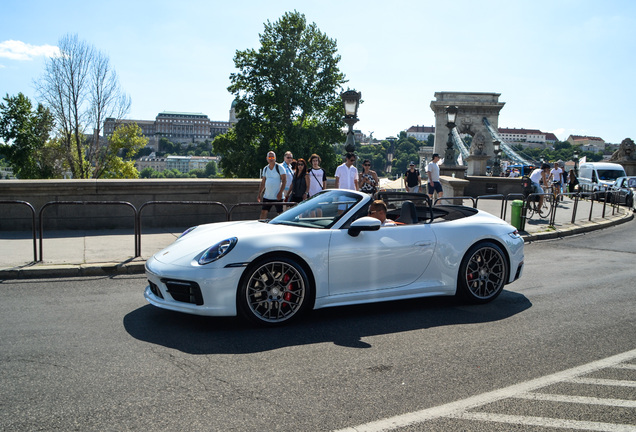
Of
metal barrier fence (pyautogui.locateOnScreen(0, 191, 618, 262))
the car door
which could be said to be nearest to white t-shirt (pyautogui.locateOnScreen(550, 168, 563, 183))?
metal barrier fence (pyautogui.locateOnScreen(0, 191, 618, 262))

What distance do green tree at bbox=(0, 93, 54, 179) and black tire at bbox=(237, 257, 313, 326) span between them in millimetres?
44591

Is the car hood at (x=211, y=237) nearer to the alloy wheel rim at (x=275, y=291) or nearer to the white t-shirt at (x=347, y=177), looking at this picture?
the alloy wheel rim at (x=275, y=291)

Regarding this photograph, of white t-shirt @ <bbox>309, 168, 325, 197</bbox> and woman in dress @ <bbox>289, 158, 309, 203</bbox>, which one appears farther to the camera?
white t-shirt @ <bbox>309, 168, 325, 197</bbox>

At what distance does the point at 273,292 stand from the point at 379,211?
5.17ft

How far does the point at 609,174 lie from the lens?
30.5 metres

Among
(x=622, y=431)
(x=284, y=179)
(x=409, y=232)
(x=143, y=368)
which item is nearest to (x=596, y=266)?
(x=409, y=232)

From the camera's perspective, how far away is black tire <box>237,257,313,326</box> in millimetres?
5043

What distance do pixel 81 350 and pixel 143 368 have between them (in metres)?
0.74

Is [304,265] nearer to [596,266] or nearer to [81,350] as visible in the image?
[81,350]

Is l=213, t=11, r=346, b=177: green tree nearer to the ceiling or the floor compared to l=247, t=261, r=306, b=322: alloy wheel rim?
nearer to the ceiling

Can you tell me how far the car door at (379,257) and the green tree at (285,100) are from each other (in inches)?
1491

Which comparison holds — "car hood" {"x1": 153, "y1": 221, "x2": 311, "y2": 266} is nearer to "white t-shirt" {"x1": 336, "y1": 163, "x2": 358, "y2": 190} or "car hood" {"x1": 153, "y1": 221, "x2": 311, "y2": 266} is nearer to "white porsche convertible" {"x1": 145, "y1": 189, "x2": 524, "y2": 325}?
"white porsche convertible" {"x1": 145, "y1": 189, "x2": 524, "y2": 325}

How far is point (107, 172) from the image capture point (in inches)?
1919

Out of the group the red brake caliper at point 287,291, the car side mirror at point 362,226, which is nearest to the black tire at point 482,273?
the car side mirror at point 362,226
